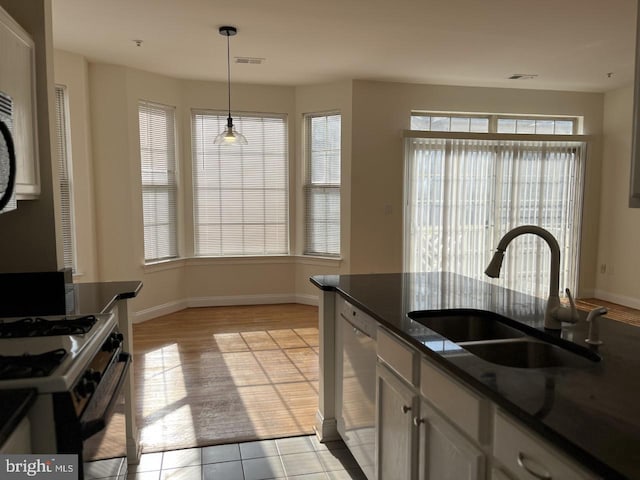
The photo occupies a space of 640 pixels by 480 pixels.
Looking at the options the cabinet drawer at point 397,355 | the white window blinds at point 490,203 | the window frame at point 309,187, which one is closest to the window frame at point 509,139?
the white window blinds at point 490,203

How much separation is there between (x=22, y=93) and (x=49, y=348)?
1281mm

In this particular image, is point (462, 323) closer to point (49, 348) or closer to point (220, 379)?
point (49, 348)

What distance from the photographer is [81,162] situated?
4781 mm

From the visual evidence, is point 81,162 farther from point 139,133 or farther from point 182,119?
point 182,119

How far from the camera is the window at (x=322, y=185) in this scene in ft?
19.1

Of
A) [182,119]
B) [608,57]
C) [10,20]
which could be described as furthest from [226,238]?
[608,57]

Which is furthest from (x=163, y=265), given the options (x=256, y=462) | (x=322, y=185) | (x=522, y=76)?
(x=522, y=76)

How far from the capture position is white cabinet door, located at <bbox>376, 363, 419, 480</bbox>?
5.84 feet

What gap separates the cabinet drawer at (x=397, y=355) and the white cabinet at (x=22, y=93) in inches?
68.7

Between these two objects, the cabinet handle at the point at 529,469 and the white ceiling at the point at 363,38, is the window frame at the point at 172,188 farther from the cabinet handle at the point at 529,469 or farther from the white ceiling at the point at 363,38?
the cabinet handle at the point at 529,469

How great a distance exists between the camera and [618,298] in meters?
6.22

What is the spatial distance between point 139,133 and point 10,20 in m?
3.14

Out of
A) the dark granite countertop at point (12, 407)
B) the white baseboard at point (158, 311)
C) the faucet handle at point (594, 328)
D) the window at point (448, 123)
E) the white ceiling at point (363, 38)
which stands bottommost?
the white baseboard at point (158, 311)

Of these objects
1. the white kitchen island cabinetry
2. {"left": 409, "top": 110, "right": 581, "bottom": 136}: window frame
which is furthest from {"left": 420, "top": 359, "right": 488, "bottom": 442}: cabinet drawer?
{"left": 409, "top": 110, "right": 581, "bottom": 136}: window frame
